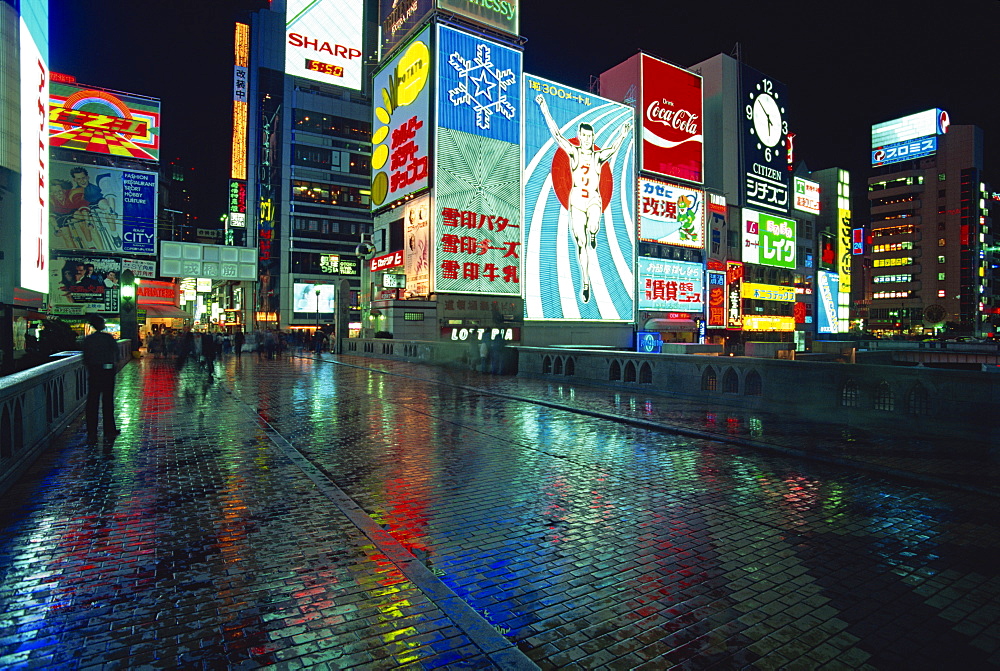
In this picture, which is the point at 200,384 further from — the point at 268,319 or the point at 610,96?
the point at 268,319

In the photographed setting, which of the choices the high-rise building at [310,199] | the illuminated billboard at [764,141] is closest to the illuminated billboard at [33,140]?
the high-rise building at [310,199]

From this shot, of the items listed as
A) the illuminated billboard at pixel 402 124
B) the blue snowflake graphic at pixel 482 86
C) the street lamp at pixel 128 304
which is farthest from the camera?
the blue snowflake graphic at pixel 482 86

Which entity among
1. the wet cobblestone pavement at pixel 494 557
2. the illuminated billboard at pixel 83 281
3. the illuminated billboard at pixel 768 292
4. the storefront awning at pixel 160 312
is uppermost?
the illuminated billboard at pixel 768 292

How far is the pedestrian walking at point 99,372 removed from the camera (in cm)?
925

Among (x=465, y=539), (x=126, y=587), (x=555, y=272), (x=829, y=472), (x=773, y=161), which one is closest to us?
(x=126, y=587)

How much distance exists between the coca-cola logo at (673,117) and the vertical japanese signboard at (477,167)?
689 inches

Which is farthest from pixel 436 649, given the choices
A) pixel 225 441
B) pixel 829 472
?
pixel 225 441

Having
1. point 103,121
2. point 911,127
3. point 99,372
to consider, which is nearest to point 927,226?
point 911,127

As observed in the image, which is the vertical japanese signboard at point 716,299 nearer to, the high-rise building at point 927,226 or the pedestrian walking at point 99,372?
the high-rise building at point 927,226

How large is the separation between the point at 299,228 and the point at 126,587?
278 feet

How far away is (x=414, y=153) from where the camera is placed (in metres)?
45.1

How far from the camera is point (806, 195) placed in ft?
247

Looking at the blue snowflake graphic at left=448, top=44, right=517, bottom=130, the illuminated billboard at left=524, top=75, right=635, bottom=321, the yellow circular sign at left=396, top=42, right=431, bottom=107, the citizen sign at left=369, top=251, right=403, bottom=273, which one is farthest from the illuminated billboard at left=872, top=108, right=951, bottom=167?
the citizen sign at left=369, top=251, right=403, bottom=273

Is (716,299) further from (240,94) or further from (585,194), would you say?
(240,94)
